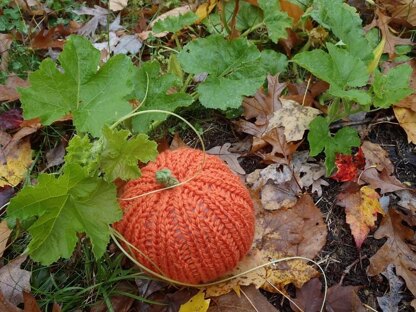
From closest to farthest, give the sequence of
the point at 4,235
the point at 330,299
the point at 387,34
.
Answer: the point at 330,299 → the point at 4,235 → the point at 387,34

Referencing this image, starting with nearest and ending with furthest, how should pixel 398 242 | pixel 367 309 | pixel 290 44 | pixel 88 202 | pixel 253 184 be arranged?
pixel 88 202 → pixel 367 309 → pixel 398 242 → pixel 253 184 → pixel 290 44

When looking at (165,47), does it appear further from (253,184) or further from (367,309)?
(367,309)

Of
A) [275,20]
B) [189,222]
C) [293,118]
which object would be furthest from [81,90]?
[275,20]

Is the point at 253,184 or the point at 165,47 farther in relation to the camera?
the point at 165,47

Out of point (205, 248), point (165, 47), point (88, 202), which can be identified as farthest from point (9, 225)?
point (165, 47)

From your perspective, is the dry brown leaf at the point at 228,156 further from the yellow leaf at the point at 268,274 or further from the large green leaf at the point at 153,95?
the yellow leaf at the point at 268,274

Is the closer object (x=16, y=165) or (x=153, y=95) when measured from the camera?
(x=153, y=95)

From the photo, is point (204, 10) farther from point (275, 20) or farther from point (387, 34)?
point (387, 34)

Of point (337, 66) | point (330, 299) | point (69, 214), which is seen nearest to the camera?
point (69, 214)
